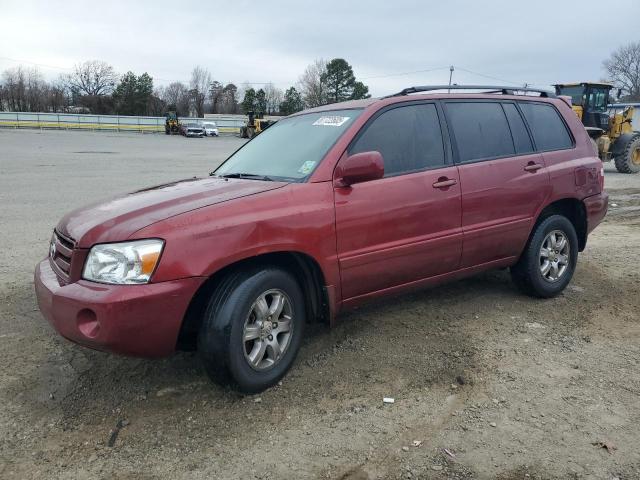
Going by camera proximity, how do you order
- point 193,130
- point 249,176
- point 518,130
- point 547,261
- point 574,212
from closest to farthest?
1. point 249,176
2. point 518,130
3. point 547,261
4. point 574,212
5. point 193,130

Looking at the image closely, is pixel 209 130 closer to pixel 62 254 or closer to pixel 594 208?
pixel 594 208

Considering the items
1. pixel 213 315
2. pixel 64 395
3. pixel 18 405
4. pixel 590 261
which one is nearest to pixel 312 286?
pixel 213 315

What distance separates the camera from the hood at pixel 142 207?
305 cm

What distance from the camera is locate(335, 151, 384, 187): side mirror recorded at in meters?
3.52

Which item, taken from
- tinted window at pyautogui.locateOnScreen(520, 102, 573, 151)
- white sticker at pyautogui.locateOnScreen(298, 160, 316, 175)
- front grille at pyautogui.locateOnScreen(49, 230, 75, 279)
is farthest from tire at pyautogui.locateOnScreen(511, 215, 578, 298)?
front grille at pyautogui.locateOnScreen(49, 230, 75, 279)

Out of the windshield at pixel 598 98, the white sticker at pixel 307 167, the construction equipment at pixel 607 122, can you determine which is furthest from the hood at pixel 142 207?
the windshield at pixel 598 98

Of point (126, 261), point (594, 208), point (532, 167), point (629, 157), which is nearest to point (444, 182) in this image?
point (532, 167)

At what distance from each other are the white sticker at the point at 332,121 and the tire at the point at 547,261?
2.08 m

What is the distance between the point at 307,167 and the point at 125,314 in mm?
1547

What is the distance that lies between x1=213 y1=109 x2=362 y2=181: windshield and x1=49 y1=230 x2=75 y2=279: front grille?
133 cm

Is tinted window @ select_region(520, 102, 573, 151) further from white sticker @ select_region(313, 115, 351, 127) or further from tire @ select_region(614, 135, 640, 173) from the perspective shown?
tire @ select_region(614, 135, 640, 173)

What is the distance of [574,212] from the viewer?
531 cm

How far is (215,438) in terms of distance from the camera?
2934 millimetres

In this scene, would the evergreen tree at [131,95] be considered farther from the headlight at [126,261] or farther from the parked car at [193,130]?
the headlight at [126,261]
